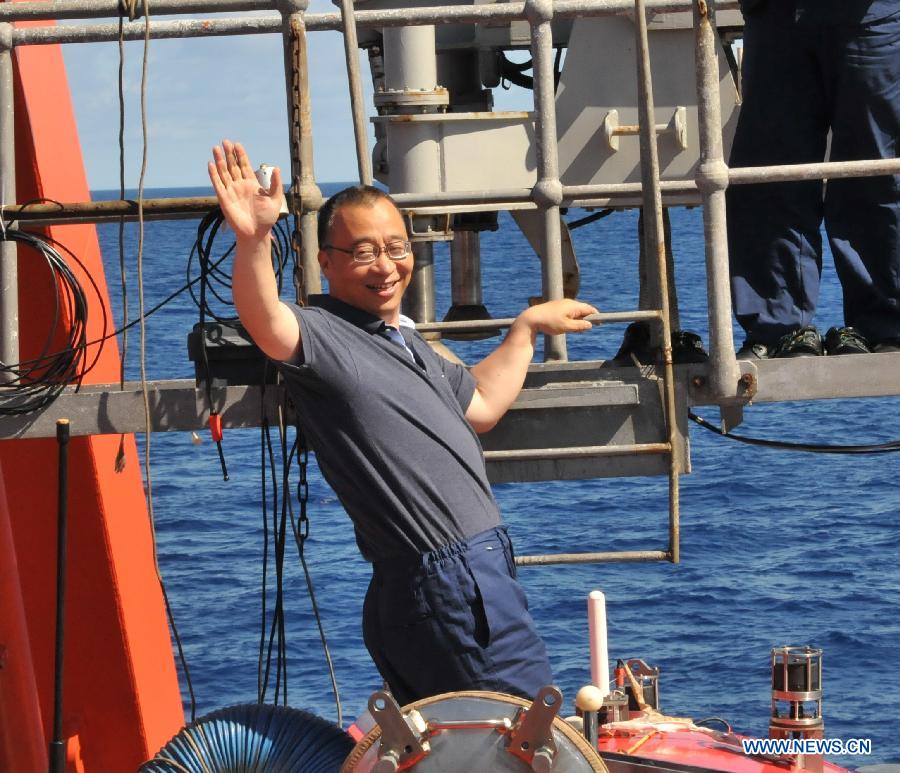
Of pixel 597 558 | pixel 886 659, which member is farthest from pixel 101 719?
pixel 886 659

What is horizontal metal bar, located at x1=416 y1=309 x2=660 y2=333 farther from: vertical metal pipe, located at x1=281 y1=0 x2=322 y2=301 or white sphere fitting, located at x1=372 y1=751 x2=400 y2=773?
white sphere fitting, located at x1=372 y1=751 x2=400 y2=773

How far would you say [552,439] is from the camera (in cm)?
510

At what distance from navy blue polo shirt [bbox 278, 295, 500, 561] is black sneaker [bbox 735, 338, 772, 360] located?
1.57 meters

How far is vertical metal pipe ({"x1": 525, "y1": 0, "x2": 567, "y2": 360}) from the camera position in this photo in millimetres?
5094

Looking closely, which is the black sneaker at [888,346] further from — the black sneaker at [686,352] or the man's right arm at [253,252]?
the man's right arm at [253,252]

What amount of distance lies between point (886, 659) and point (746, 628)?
2.31m

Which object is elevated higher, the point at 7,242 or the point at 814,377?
the point at 7,242

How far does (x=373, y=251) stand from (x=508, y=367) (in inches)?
23.8

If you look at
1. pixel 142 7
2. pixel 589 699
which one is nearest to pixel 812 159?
pixel 589 699

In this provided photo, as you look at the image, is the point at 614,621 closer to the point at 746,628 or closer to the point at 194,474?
the point at 746,628

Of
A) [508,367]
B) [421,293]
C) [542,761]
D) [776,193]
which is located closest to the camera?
[542,761]

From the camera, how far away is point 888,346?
523cm

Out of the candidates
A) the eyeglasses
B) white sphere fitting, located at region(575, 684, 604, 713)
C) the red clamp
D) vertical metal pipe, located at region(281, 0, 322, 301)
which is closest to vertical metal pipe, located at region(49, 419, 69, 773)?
the red clamp

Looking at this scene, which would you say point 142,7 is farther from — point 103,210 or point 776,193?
point 776,193
